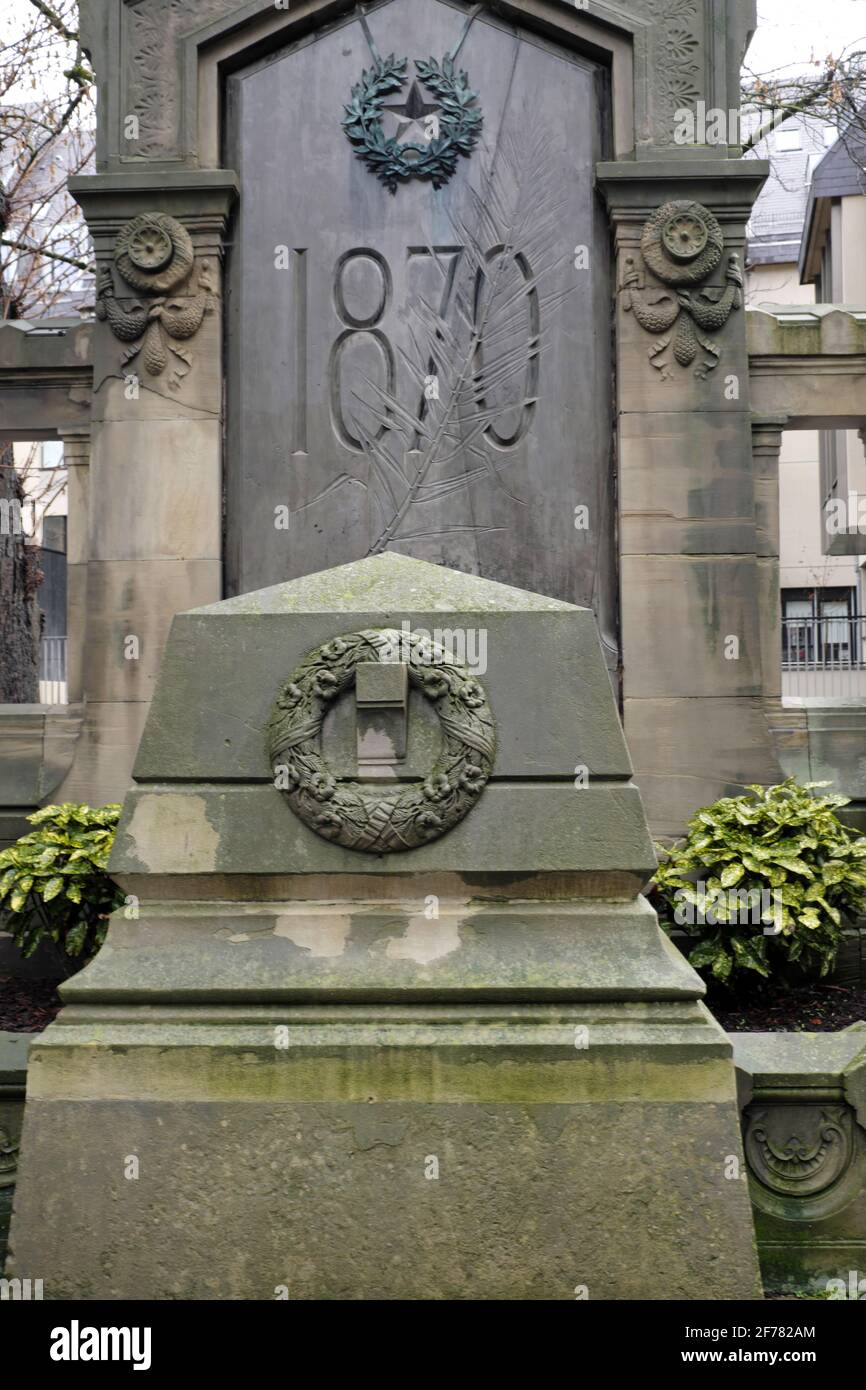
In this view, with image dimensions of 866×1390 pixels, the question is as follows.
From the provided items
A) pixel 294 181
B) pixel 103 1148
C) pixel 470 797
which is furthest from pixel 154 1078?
pixel 294 181

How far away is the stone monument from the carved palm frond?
4.30 meters

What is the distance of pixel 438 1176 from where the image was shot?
3.62 metres

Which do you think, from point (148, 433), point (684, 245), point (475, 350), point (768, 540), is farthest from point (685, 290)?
point (148, 433)

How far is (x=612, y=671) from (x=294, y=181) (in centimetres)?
413

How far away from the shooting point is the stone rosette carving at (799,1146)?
4.39 m

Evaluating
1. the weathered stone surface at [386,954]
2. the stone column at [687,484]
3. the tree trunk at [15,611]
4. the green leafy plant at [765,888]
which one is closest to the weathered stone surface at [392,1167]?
the weathered stone surface at [386,954]

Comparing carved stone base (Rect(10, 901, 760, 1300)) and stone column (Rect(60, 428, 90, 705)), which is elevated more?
stone column (Rect(60, 428, 90, 705))

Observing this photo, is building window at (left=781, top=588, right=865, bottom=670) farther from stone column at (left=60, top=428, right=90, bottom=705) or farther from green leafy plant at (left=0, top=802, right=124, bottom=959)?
green leafy plant at (left=0, top=802, right=124, bottom=959)

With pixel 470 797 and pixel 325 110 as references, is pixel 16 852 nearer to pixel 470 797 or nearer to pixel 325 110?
pixel 470 797

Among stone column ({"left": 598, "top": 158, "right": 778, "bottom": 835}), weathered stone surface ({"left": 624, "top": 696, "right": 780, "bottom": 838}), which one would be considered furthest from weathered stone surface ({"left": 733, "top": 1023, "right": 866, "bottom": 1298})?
stone column ({"left": 598, "top": 158, "right": 778, "bottom": 835})

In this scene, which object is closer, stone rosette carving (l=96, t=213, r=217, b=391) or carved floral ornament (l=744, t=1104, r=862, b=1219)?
carved floral ornament (l=744, t=1104, r=862, b=1219)

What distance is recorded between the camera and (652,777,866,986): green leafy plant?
20.3 ft

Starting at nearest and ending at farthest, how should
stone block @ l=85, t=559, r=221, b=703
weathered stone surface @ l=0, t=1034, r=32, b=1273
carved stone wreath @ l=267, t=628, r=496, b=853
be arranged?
carved stone wreath @ l=267, t=628, r=496, b=853 < weathered stone surface @ l=0, t=1034, r=32, b=1273 < stone block @ l=85, t=559, r=221, b=703

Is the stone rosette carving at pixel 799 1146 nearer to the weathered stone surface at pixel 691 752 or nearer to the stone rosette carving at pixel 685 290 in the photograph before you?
the weathered stone surface at pixel 691 752
